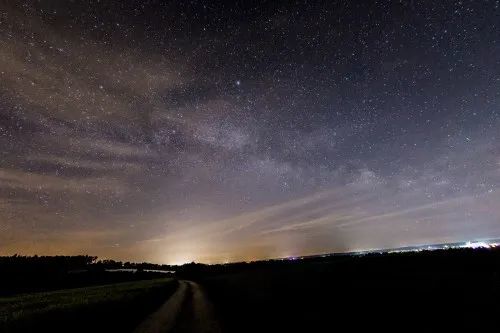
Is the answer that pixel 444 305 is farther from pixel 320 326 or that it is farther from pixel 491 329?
pixel 320 326

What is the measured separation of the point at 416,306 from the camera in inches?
543

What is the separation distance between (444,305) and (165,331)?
1332cm

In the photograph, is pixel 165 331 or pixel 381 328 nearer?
pixel 381 328

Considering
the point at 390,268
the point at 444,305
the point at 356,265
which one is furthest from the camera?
the point at 356,265

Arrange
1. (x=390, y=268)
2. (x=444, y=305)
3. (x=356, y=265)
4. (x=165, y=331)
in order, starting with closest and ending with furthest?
(x=444, y=305), (x=165, y=331), (x=390, y=268), (x=356, y=265)

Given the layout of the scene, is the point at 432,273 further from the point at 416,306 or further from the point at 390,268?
the point at 416,306

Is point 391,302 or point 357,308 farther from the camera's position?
point 357,308

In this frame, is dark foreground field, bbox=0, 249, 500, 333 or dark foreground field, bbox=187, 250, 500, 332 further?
dark foreground field, bbox=0, 249, 500, 333

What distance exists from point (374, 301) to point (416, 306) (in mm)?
2618

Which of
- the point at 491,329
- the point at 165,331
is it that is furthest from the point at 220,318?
the point at 491,329

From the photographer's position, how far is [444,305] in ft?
43.4

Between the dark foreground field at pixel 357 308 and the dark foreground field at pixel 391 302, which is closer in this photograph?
the dark foreground field at pixel 391 302

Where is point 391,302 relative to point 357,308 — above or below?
above

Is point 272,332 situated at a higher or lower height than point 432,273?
lower
